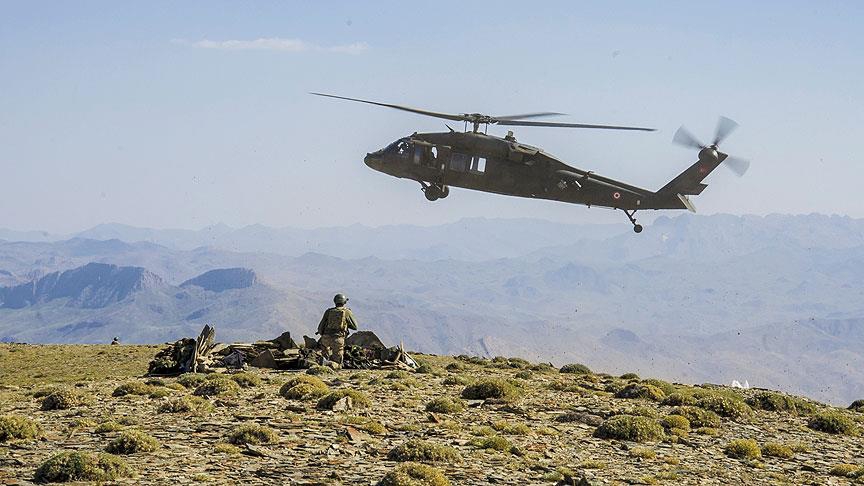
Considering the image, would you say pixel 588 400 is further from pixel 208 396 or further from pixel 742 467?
pixel 208 396

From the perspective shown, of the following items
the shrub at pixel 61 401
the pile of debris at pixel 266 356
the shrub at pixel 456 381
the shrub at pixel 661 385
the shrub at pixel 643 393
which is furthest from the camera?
the pile of debris at pixel 266 356

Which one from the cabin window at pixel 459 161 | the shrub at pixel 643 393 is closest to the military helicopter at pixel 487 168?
the cabin window at pixel 459 161

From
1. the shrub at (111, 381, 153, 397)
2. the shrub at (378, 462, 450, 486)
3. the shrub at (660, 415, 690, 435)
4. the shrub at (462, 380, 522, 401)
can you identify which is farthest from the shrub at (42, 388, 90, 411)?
the shrub at (660, 415, 690, 435)

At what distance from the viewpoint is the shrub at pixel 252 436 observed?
23188 millimetres

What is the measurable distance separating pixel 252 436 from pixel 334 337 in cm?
1623

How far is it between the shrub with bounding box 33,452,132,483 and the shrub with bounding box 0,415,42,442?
14.8ft

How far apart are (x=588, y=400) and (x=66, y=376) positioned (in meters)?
25.4

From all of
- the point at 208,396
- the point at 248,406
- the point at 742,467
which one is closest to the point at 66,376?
the point at 208,396

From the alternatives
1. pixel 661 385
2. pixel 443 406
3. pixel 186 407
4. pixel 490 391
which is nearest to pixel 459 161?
pixel 661 385

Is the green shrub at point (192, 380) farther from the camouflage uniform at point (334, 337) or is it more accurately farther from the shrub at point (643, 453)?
the shrub at point (643, 453)

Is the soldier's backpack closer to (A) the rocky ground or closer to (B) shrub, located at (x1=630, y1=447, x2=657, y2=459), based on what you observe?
(A) the rocky ground

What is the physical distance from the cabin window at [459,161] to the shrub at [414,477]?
30.1m

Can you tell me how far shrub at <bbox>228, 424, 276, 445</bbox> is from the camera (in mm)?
23188

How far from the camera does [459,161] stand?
48875 millimetres
